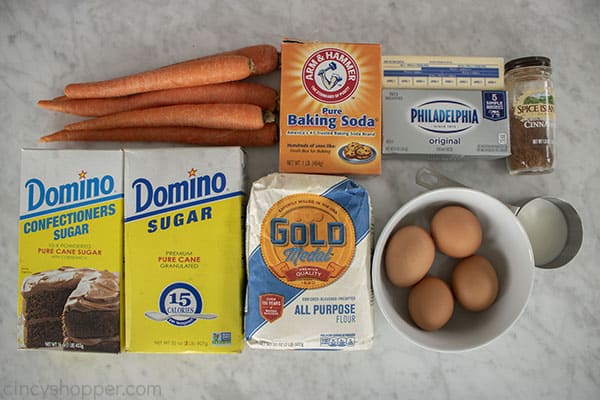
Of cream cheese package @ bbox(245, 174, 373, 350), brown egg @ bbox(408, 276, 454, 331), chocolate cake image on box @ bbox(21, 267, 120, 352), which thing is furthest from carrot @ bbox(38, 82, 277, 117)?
brown egg @ bbox(408, 276, 454, 331)

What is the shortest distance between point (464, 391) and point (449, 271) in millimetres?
271

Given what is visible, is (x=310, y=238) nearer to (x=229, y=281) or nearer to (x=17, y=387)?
(x=229, y=281)

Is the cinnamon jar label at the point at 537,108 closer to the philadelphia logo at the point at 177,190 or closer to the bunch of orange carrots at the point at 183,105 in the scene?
the bunch of orange carrots at the point at 183,105

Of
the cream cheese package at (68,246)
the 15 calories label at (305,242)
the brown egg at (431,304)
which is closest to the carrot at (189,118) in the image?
the cream cheese package at (68,246)

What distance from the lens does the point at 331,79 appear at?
859 millimetres

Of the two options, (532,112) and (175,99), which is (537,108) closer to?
(532,112)

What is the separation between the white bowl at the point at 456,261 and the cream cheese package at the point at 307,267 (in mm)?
60

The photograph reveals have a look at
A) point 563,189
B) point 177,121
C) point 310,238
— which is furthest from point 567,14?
point 177,121

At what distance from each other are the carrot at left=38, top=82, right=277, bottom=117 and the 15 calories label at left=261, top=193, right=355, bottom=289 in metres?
0.26

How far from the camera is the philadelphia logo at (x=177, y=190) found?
2.77 ft

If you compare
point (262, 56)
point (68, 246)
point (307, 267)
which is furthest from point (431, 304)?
point (68, 246)

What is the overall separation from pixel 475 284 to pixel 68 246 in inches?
32.1

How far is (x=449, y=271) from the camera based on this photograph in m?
0.90

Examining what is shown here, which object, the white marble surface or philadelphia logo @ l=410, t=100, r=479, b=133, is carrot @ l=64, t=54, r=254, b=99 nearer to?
the white marble surface
